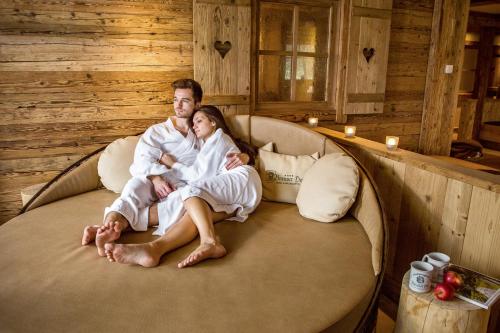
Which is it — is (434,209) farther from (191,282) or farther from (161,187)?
(161,187)

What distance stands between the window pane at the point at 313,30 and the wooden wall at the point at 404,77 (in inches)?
27.6

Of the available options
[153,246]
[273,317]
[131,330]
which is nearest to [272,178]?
[153,246]

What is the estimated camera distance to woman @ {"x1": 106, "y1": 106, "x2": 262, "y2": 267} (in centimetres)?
166

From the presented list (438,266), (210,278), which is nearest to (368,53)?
(438,266)

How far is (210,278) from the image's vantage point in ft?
5.10

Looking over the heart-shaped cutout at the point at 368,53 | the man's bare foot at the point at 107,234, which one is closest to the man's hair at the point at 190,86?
the man's bare foot at the point at 107,234

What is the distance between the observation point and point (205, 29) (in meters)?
3.00

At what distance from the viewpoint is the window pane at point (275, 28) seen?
3.37 meters

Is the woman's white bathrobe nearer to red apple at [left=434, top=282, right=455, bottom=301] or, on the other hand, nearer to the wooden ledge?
the wooden ledge

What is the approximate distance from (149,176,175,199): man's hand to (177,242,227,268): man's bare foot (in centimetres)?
51

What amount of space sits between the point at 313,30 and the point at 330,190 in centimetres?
194

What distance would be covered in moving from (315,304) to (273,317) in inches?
7.1

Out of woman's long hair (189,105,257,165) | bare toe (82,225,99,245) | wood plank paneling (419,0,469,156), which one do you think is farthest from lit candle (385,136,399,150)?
wood plank paneling (419,0,469,156)

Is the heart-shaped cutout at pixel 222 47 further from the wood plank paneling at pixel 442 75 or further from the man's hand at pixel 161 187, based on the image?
the wood plank paneling at pixel 442 75
